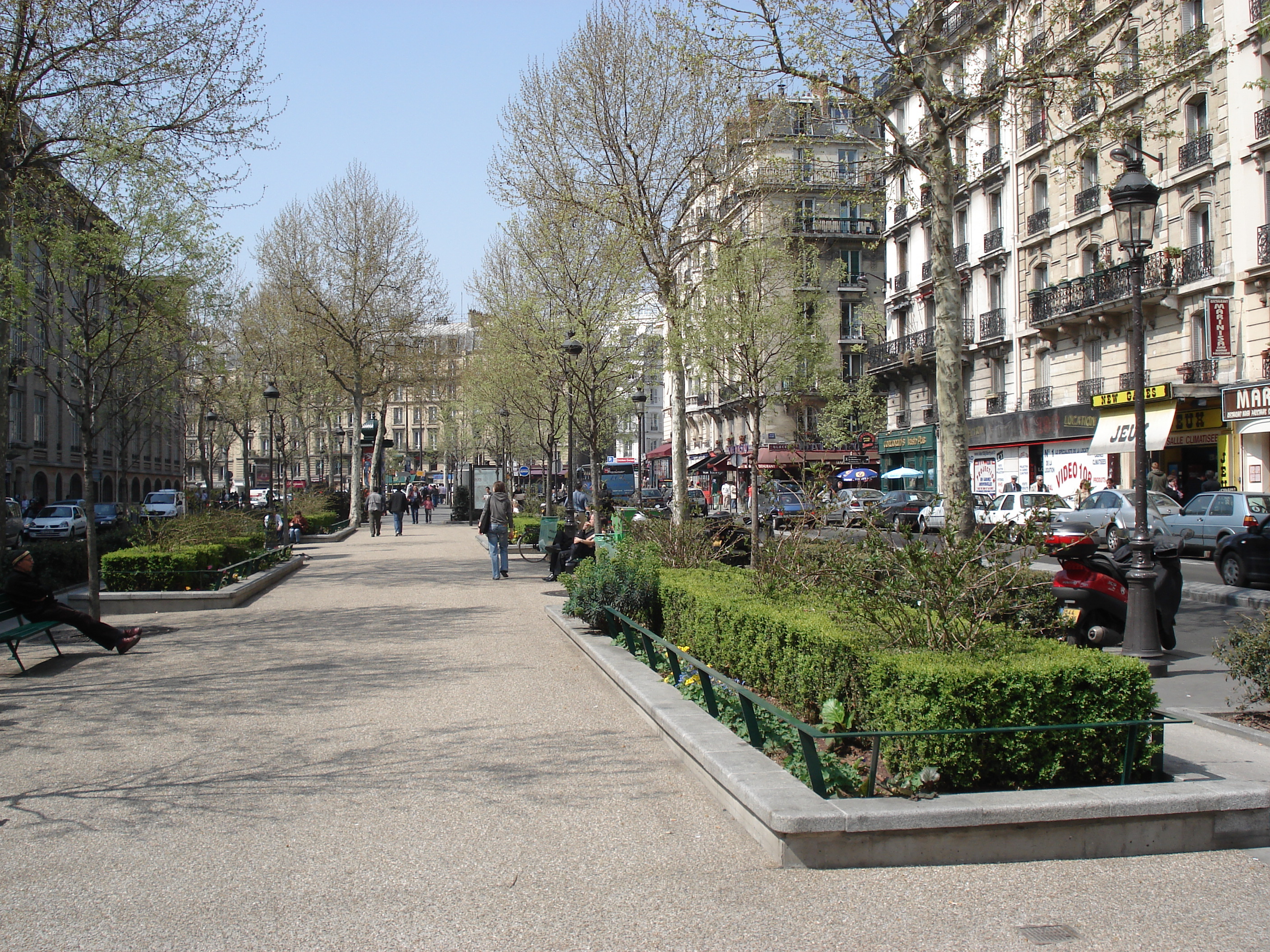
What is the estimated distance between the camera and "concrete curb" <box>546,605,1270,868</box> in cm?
437

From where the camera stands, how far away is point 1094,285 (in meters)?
31.5

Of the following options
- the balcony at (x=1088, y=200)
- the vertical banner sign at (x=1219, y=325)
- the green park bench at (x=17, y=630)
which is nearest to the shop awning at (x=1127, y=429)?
the vertical banner sign at (x=1219, y=325)

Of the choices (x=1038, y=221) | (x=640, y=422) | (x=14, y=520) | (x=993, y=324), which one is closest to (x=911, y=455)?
(x=993, y=324)

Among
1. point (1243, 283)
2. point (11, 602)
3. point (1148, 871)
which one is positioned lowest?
point (1148, 871)

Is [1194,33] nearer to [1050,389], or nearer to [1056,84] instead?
[1056,84]

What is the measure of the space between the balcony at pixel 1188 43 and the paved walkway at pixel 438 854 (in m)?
10.1

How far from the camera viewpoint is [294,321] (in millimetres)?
38750

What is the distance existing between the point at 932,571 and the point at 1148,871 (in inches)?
72.7

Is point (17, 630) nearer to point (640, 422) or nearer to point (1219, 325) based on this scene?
point (1219, 325)

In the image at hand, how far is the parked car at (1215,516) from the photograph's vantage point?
66.0 ft

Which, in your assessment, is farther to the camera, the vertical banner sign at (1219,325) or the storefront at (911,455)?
the storefront at (911,455)

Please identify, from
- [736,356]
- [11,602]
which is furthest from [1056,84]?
[11,602]

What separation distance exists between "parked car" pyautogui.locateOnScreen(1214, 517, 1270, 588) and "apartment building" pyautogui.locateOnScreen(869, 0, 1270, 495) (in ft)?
21.2

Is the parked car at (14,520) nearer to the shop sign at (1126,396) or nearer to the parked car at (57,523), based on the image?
the parked car at (57,523)
